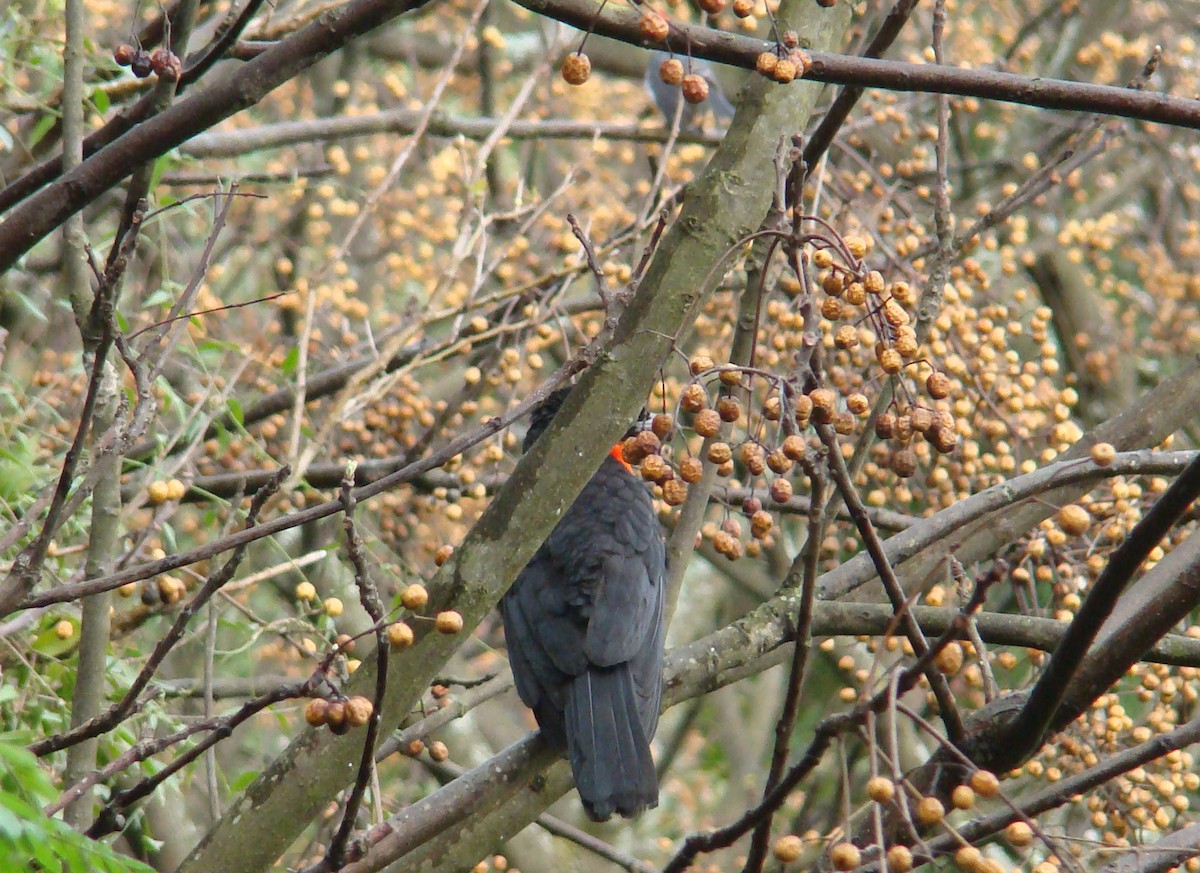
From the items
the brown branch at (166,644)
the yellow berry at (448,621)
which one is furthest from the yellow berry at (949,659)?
the brown branch at (166,644)

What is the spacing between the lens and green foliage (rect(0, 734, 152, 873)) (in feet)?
5.92

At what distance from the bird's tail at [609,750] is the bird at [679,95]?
9.24 feet

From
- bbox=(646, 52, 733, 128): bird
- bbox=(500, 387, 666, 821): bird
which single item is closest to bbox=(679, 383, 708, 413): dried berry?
bbox=(500, 387, 666, 821): bird

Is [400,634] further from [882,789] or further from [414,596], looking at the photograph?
[882,789]

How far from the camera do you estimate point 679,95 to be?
5848 mm

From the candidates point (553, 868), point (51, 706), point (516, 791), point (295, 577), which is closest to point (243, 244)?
point (295, 577)

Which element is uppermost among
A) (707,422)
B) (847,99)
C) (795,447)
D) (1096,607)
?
(847,99)

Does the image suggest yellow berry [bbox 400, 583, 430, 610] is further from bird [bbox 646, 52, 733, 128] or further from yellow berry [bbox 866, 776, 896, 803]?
bird [bbox 646, 52, 733, 128]

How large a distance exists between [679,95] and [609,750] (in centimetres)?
318

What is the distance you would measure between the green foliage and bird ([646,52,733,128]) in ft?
14.3

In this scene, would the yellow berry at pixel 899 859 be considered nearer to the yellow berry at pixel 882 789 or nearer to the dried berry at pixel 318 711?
the yellow berry at pixel 882 789

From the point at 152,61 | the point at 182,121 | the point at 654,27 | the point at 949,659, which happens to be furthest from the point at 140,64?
the point at 949,659

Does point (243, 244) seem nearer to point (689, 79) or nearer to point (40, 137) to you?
point (40, 137)

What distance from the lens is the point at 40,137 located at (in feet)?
12.5
